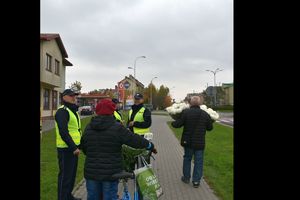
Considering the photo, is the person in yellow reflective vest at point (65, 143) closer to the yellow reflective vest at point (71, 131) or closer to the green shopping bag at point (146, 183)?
the yellow reflective vest at point (71, 131)

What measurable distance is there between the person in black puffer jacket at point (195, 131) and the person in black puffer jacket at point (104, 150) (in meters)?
3.41

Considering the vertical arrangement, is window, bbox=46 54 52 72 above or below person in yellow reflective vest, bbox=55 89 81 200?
above

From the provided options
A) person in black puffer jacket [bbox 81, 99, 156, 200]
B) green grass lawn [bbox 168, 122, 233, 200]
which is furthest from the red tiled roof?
person in black puffer jacket [bbox 81, 99, 156, 200]

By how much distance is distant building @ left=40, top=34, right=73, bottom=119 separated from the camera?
31.5 meters

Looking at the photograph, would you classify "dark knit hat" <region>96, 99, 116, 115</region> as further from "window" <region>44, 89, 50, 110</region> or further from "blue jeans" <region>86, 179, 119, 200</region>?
"window" <region>44, 89, 50, 110</region>

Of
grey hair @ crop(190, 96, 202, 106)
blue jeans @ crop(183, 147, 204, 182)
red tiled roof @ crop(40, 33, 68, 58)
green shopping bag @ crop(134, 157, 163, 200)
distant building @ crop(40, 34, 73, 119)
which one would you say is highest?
red tiled roof @ crop(40, 33, 68, 58)

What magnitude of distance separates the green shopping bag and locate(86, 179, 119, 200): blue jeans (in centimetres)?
29

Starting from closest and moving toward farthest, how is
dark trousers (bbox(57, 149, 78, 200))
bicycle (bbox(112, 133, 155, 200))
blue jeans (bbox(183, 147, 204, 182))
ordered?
bicycle (bbox(112, 133, 155, 200))
dark trousers (bbox(57, 149, 78, 200))
blue jeans (bbox(183, 147, 204, 182))

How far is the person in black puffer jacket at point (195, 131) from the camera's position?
8.07m

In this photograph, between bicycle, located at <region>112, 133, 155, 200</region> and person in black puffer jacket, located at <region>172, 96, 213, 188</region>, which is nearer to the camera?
bicycle, located at <region>112, 133, 155, 200</region>
